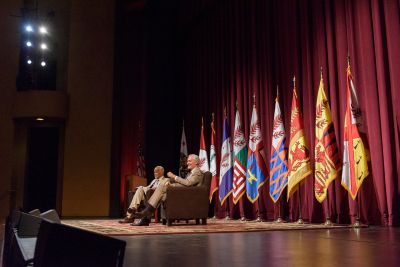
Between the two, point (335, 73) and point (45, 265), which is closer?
point (45, 265)

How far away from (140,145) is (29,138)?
2.97 meters

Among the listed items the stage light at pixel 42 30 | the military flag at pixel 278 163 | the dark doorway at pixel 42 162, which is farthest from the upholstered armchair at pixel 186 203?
the stage light at pixel 42 30

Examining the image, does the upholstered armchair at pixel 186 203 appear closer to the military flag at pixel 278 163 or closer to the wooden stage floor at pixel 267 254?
the military flag at pixel 278 163

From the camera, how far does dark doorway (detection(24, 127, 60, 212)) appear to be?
10312 mm

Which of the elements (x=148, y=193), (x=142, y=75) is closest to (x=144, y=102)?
(x=142, y=75)

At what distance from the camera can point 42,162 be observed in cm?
1041

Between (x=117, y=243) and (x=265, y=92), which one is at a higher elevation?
(x=265, y=92)

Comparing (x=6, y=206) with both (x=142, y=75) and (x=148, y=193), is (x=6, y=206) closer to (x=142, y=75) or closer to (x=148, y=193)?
(x=142, y=75)

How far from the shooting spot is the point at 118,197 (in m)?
9.84

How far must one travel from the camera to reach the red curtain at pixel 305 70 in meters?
4.85

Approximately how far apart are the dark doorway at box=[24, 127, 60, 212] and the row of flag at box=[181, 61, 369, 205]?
4439 millimetres

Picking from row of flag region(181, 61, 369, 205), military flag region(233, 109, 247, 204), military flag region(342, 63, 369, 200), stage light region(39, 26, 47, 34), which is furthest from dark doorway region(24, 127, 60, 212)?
military flag region(342, 63, 369, 200)

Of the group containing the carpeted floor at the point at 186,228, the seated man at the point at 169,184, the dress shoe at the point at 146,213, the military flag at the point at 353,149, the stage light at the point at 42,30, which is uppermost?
the stage light at the point at 42,30

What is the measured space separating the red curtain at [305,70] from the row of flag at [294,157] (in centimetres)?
28
